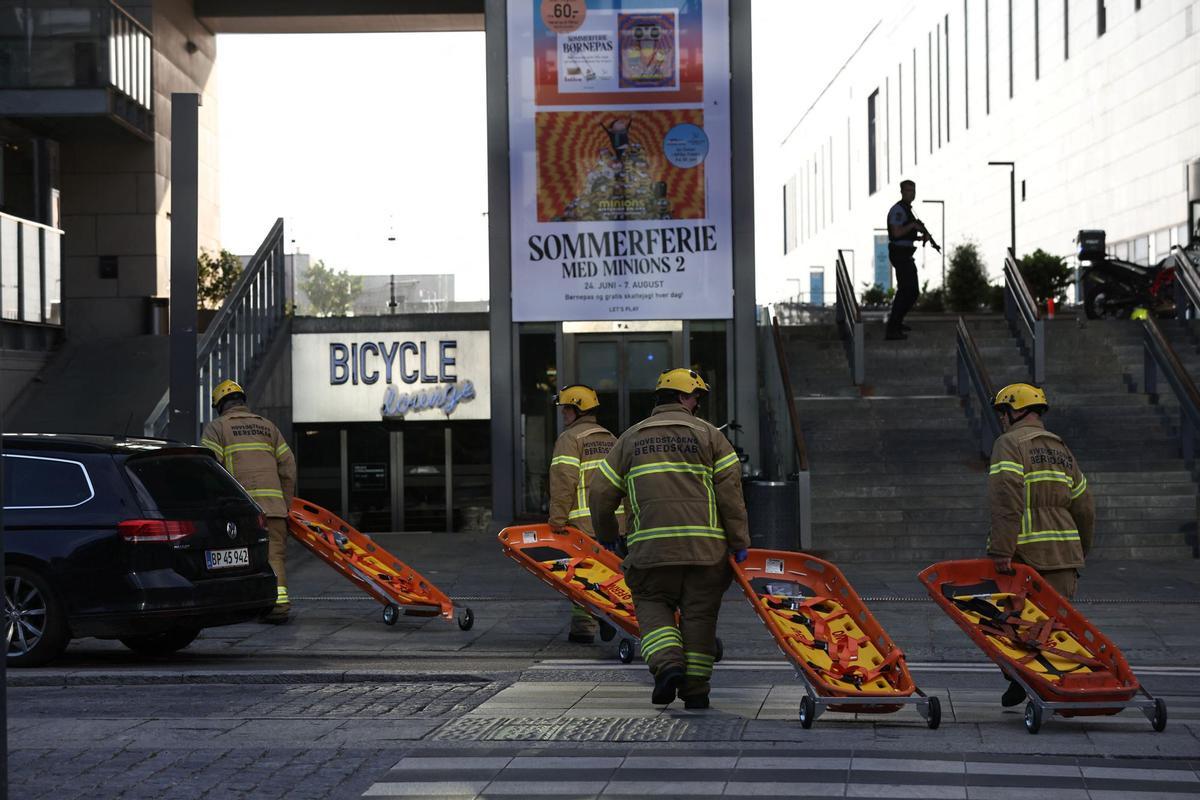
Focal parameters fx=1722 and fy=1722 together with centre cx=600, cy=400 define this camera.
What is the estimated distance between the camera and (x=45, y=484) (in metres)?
10.4

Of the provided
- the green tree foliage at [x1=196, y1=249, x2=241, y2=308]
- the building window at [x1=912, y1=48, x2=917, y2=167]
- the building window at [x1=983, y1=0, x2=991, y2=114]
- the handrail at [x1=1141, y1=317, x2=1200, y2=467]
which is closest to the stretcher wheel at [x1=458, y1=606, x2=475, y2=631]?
the handrail at [x1=1141, y1=317, x2=1200, y2=467]

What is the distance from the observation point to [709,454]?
335 inches

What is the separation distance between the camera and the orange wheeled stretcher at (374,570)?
39.5 feet

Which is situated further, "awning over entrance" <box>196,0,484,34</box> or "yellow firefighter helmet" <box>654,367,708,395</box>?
"awning over entrance" <box>196,0,484,34</box>

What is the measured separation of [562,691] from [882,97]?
84.1 metres

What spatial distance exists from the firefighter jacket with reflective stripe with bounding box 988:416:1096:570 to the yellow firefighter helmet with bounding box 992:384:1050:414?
0.14 m

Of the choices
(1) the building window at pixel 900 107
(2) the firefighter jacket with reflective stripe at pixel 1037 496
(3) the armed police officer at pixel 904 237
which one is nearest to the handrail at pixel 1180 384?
(3) the armed police officer at pixel 904 237

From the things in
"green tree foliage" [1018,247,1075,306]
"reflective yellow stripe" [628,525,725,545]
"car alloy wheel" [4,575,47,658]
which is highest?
"green tree foliage" [1018,247,1075,306]

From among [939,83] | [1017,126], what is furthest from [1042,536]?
[939,83]

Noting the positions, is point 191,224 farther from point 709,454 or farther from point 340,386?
point 340,386

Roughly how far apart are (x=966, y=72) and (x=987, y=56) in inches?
158

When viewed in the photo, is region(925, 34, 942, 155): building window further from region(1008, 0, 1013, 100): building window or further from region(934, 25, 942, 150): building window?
region(1008, 0, 1013, 100): building window

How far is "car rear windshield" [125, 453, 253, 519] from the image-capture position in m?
10.4

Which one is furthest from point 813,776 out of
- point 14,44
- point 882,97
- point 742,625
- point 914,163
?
point 882,97
